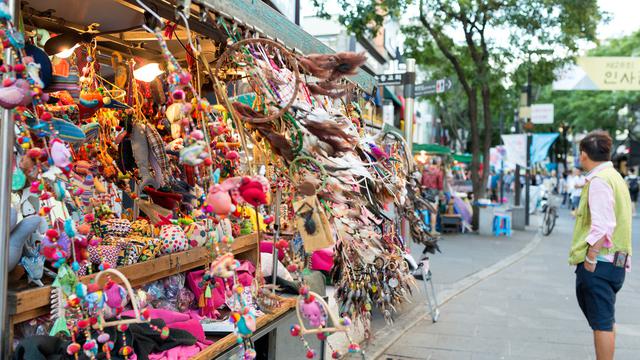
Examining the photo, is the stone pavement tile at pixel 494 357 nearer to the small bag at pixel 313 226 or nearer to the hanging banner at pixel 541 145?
the small bag at pixel 313 226

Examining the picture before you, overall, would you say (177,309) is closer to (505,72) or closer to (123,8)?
(123,8)

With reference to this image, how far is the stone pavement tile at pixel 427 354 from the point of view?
475 centimetres

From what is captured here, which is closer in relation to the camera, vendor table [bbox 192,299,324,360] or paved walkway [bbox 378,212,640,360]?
vendor table [bbox 192,299,324,360]

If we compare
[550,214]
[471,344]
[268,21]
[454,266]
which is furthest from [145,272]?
[550,214]

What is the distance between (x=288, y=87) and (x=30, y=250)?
130 cm

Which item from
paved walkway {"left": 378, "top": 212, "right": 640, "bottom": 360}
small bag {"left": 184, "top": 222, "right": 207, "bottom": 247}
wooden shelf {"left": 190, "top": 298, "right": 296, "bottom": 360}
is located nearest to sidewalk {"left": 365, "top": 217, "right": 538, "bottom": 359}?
paved walkway {"left": 378, "top": 212, "right": 640, "bottom": 360}

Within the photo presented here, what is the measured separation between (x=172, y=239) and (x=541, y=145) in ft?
49.5

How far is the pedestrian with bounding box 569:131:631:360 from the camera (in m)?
3.78

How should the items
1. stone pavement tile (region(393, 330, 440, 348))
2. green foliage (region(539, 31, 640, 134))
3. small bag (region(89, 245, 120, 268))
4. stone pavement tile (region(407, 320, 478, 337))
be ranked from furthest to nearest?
green foliage (region(539, 31, 640, 134))
stone pavement tile (region(407, 320, 478, 337))
stone pavement tile (region(393, 330, 440, 348))
small bag (region(89, 245, 120, 268))

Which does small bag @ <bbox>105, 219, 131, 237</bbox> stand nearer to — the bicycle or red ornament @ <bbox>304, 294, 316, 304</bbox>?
red ornament @ <bbox>304, 294, 316, 304</bbox>

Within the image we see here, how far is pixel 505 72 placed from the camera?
14.4 m

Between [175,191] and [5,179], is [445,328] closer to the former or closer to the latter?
[175,191]

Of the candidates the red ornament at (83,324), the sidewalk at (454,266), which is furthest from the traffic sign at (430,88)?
the red ornament at (83,324)

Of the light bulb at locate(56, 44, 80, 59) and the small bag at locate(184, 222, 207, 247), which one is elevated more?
the light bulb at locate(56, 44, 80, 59)
